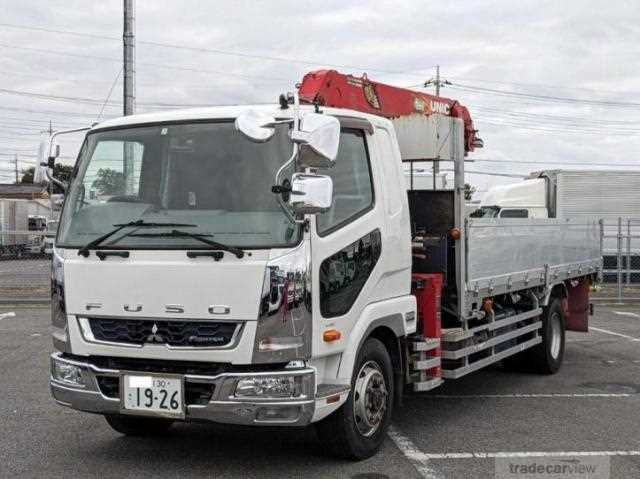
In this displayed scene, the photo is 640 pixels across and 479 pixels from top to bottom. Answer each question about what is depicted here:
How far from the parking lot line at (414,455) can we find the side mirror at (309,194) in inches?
78.0

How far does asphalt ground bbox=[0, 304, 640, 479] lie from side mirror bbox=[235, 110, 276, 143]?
221 cm

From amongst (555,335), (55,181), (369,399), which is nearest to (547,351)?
(555,335)

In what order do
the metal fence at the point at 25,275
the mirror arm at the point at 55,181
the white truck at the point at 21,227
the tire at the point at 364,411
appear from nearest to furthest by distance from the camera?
the tire at the point at 364,411, the mirror arm at the point at 55,181, the metal fence at the point at 25,275, the white truck at the point at 21,227

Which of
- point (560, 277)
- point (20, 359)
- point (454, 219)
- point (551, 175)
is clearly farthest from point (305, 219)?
point (551, 175)

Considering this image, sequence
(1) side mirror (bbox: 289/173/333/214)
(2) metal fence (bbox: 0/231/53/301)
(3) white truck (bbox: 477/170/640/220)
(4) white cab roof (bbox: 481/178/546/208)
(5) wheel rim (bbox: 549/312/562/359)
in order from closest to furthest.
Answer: (1) side mirror (bbox: 289/173/333/214), (5) wheel rim (bbox: 549/312/562/359), (2) metal fence (bbox: 0/231/53/301), (4) white cab roof (bbox: 481/178/546/208), (3) white truck (bbox: 477/170/640/220)

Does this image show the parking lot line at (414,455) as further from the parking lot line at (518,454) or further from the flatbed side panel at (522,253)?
the flatbed side panel at (522,253)


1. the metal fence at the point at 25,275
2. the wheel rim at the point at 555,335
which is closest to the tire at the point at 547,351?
the wheel rim at the point at 555,335

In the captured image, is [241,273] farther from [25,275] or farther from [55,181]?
[25,275]

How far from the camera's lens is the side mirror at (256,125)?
444cm

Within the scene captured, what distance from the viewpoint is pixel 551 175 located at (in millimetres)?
21359

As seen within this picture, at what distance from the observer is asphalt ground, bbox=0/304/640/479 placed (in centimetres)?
519

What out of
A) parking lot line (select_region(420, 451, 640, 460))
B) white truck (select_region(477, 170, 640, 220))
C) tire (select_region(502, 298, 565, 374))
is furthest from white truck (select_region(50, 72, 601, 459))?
white truck (select_region(477, 170, 640, 220))

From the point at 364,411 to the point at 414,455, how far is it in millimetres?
611

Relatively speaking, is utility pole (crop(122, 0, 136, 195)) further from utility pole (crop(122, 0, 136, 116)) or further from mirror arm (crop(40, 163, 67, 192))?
mirror arm (crop(40, 163, 67, 192))
